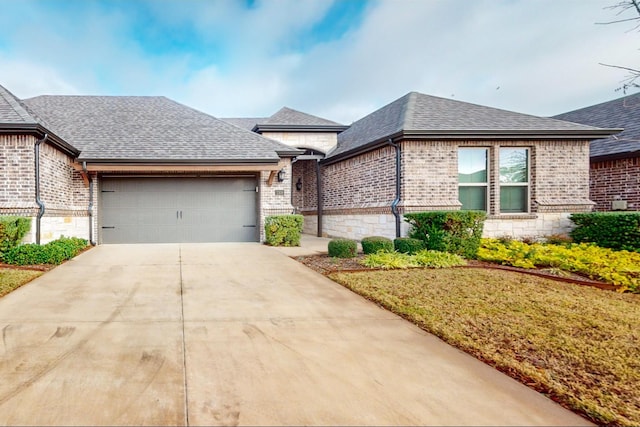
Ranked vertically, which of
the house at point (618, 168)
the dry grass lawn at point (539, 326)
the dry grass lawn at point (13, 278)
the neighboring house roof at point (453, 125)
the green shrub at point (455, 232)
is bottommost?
the dry grass lawn at point (539, 326)

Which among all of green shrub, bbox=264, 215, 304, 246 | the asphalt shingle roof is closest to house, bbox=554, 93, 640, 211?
the asphalt shingle roof

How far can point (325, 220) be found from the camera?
16031 millimetres

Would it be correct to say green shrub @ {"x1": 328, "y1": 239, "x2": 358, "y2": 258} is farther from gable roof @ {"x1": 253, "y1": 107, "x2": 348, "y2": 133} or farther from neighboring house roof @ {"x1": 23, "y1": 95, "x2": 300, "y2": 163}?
gable roof @ {"x1": 253, "y1": 107, "x2": 348, "y2": 133}

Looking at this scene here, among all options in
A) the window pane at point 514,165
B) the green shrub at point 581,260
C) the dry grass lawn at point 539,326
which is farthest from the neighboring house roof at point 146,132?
the green shrub at point 581,260

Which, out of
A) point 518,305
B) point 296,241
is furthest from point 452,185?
point 518,305

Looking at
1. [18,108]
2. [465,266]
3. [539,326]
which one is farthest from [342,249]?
[18,108]

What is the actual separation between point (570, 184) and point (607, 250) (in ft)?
11.2

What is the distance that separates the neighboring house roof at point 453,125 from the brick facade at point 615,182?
5.06 feet

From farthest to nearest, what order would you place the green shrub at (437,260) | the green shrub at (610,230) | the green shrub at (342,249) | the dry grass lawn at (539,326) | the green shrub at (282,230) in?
the green shrub at (282,230)
the green shrub at (342,249)
the green shrub at (610,230)
the green shrub at (437,260)
the dry grass lawn at (539,326)

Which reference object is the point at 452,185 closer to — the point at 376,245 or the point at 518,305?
the point at 376,245

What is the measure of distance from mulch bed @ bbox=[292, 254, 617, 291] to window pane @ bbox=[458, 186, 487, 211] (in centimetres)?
314

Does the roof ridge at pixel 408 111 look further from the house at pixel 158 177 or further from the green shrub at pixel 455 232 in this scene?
the house at pixel 158 177

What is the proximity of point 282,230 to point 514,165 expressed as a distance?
25.1 feet

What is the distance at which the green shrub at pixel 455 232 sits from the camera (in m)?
8.70
